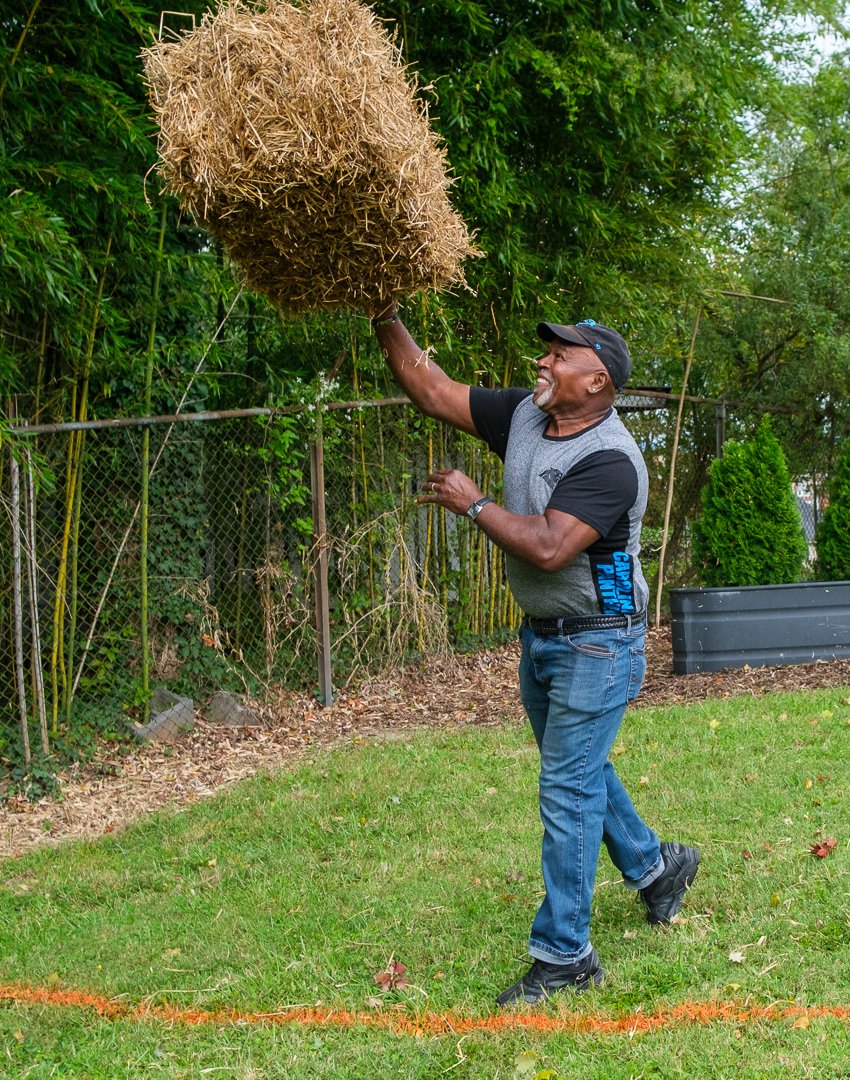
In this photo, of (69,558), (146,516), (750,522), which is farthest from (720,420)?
(69,558)

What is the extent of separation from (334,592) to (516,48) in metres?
3.69

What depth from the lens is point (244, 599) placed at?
7.73m

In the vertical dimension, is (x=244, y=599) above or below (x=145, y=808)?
above

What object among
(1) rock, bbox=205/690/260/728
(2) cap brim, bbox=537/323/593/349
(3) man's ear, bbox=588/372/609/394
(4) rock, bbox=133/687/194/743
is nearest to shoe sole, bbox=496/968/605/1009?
(3) man's ear, bbox=588/372/609/394

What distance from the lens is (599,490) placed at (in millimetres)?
3094

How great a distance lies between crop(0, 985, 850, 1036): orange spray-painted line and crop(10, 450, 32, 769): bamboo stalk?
2.89 m

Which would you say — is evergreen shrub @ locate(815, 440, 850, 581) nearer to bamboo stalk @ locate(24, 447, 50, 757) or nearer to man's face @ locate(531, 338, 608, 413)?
bamboo stalk @ locate(24, 447, 50, 757)

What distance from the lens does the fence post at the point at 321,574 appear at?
25.3 feet

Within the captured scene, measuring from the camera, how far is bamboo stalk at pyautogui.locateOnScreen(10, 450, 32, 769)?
5.89 metres

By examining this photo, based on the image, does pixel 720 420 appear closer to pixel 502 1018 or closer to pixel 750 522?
pixel 750 522

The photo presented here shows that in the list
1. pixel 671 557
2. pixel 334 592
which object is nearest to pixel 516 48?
pixel 334 592

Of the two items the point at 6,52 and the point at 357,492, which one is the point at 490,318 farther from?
the point at 6,52

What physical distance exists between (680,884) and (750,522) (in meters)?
5.16

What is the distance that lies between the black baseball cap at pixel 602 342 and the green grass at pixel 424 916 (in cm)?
172
